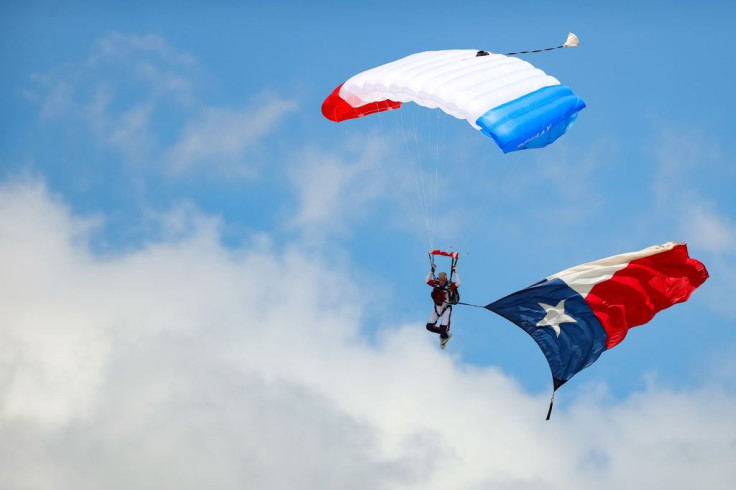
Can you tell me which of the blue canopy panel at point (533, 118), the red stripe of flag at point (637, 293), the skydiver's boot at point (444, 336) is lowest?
the skydiver's boot at point (444, 336)

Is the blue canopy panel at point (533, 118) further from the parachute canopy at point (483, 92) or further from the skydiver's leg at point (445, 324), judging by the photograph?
the skydiver's leg at point (445, 324)

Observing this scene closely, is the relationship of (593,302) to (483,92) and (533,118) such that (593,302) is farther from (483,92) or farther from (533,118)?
(483,92)

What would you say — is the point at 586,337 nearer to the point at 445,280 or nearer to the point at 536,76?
the point at 445,280

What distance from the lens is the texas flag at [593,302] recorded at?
1011 inches

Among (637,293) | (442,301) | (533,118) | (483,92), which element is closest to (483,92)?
(483,92)

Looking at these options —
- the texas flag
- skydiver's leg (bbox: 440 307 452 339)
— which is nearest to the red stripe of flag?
the texas flag

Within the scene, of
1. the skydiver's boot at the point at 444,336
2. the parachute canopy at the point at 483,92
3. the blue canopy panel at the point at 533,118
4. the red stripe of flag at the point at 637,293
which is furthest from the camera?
the red stripe of flag at the point at 637,293

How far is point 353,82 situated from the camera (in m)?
25.7

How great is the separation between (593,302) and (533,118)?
4.98 m

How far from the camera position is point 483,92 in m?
23.6

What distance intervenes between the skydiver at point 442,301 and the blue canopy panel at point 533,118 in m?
2.98

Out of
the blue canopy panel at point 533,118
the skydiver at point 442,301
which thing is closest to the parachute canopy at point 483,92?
the blue canopy panel at point 533,118

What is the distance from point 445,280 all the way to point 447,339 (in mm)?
1365

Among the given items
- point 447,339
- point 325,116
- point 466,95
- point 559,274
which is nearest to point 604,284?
point 559,274
